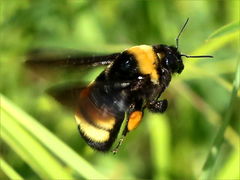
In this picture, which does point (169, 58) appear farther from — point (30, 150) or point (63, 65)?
point (30, 150)

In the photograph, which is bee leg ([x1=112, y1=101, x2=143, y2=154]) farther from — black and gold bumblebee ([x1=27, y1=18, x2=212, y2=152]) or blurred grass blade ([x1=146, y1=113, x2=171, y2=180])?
blurred grass blade ([x1=146, y1=113, x2=171, y2=180])

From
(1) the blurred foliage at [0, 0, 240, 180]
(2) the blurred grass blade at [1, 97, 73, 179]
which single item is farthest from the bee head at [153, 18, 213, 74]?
(1) the blurred foliage at [0, 0, 240, 180]

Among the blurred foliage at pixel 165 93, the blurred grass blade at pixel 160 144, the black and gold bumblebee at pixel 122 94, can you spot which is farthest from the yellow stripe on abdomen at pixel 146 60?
the blurred grass blade at pixel 160 144

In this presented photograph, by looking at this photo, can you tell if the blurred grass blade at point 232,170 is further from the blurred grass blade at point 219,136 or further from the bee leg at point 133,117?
the bee leg at point 133,117

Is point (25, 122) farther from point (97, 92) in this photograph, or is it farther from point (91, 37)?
point (91, 37)

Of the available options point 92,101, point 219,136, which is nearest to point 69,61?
point 92,101

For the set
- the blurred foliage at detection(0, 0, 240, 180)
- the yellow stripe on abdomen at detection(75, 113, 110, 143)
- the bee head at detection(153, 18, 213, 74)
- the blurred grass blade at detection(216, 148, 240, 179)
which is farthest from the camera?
the blurred foliage at detection(0, 0, 240, 180)
